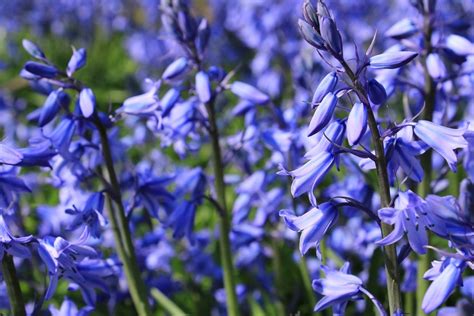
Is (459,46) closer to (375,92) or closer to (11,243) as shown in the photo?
(375,92)

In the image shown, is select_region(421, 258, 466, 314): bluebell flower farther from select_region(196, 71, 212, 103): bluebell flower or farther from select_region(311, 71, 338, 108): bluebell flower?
select_region(196, 71, 212, 103): bluebell flower

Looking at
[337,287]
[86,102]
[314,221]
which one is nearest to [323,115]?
[314,221]

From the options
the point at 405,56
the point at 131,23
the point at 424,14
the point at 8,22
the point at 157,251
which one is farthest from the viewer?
the point at 8,22

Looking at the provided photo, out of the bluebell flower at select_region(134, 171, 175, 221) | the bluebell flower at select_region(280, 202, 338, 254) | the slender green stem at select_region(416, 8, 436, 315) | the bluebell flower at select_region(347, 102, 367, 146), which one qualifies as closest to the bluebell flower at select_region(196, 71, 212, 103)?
the bluebell flower at select_region(134, 171, 175, 221)

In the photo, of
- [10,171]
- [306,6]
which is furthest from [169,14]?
[306,6]

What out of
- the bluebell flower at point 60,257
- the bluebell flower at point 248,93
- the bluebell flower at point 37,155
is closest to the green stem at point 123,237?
the bluebell flower at point 37,155

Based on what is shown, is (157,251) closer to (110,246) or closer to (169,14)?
(110,246)
